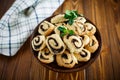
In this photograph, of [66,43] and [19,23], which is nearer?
[66,43]

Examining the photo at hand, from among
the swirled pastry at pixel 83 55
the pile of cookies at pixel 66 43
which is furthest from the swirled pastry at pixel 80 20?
the swirled pastry at pixel 83 55

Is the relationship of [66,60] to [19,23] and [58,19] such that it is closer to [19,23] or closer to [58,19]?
[58,19]

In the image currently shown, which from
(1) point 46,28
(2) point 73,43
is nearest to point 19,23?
(1) point 46,28

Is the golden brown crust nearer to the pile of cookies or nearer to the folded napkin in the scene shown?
the pile of cookies

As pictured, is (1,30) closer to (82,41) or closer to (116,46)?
(82,41)

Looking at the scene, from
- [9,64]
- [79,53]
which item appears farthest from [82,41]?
[9,64]

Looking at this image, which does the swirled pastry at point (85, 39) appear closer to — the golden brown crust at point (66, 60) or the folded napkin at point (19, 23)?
the golden brown crust at point (66, 60)
